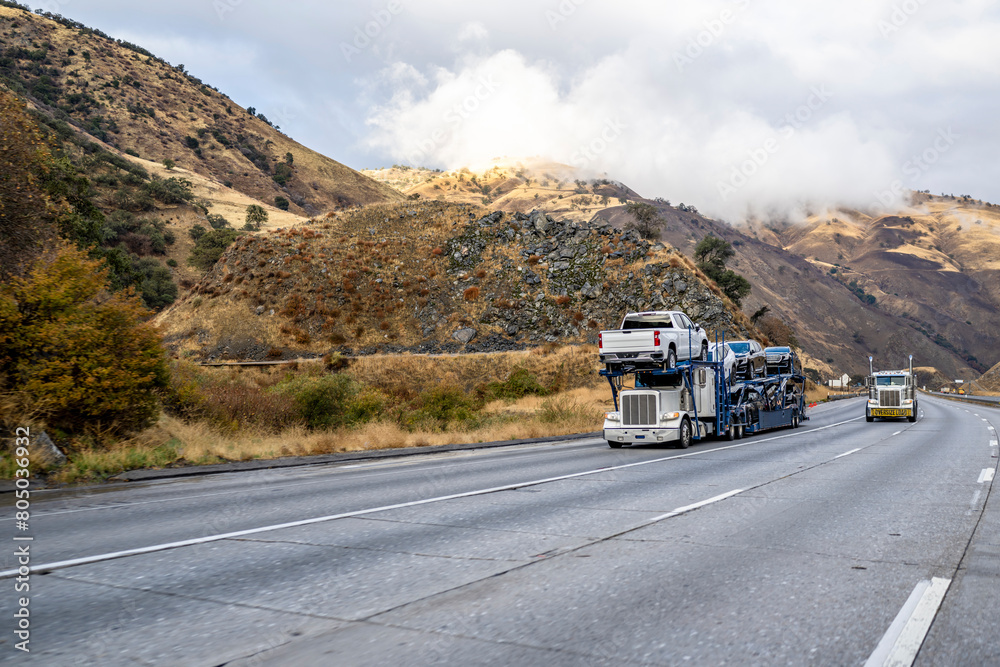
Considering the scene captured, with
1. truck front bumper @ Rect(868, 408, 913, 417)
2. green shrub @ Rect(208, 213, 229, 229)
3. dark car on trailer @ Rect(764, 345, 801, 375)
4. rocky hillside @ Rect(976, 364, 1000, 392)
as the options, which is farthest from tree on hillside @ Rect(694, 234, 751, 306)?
green shrub @ Rect(208, 213, 229, 229)

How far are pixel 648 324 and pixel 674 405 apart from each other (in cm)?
256

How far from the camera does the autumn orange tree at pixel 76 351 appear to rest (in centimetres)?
1270

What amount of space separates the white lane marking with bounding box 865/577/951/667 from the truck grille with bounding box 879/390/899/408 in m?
32.1

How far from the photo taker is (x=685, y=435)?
63.7ft

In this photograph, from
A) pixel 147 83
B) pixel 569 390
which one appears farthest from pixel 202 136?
pixel 569 390

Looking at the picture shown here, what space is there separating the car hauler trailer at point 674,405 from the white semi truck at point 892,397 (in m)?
14.6

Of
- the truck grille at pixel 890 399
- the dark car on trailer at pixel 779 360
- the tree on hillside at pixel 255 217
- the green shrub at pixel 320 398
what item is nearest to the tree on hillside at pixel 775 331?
the truck grille at pixel 890 399

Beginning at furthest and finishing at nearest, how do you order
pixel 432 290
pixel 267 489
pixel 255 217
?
pixel 255 217, pixel 432 290, pixel 267 489

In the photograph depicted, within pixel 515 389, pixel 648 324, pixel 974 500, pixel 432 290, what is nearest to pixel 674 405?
pixel 648 324

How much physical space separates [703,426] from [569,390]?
26.3m

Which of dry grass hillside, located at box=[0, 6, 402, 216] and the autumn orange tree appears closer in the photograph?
the autumn orange tree

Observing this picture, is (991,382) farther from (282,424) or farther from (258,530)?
(258,530)

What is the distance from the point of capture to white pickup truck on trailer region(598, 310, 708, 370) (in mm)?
18875

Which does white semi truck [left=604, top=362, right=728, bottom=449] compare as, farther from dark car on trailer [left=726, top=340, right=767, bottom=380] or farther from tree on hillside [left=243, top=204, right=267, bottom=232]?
tree on hillside [left=243, top=204, right=267, bottom=232]
